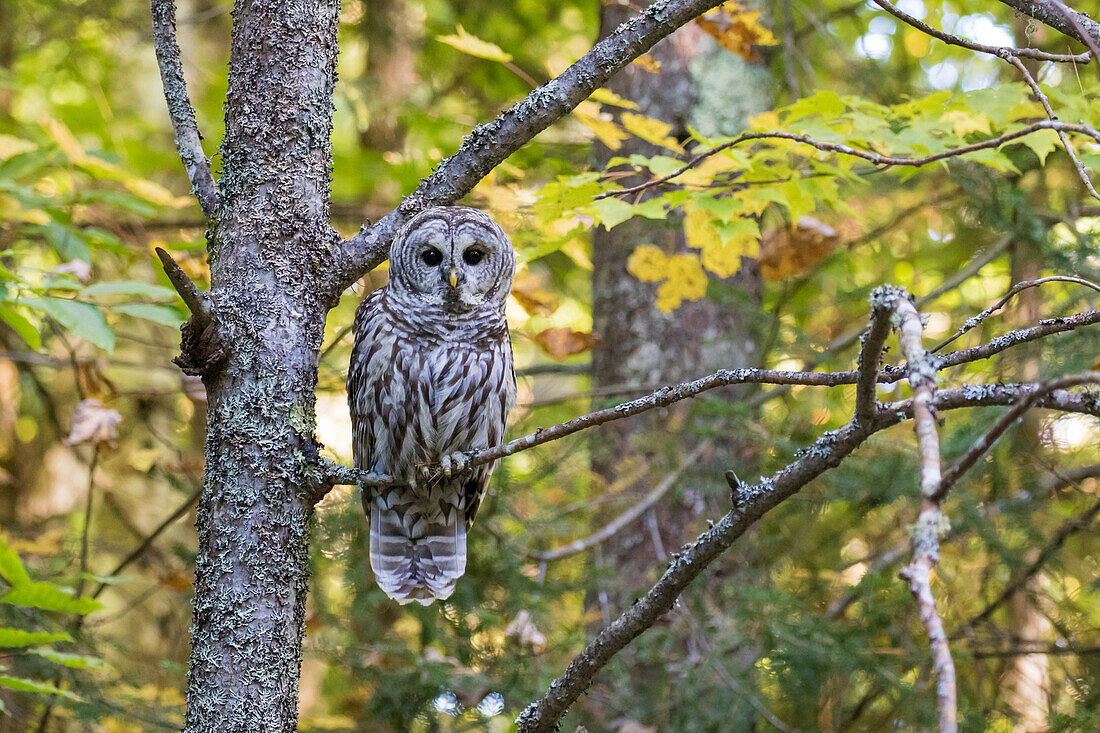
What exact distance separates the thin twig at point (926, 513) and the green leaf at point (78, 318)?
1.91 metres

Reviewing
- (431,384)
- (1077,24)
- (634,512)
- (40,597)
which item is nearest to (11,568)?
(40,597)

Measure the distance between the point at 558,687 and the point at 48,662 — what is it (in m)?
2.62

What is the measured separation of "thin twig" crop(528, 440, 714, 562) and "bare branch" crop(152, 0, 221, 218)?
2024 millimetres

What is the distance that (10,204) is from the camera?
331 cm

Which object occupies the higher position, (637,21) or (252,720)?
(637,21)

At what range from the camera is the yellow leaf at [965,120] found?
269 cm

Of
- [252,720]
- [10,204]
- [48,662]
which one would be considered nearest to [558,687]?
[252,720]

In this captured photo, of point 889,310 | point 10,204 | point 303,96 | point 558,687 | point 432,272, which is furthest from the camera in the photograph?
point 10,204

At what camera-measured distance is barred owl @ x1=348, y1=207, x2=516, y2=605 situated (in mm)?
2861

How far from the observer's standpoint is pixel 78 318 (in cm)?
230

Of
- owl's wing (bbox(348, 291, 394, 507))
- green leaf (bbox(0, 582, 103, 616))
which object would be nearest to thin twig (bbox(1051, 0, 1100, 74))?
owl's wing (bbox(348, 291, 394, 507))

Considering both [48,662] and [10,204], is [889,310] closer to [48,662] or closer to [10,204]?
[10,204]

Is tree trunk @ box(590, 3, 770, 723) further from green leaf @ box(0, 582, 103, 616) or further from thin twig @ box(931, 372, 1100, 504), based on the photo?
thin twig @ box(931, 372, 1100, 504)

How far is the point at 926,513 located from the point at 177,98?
2.03 meters
